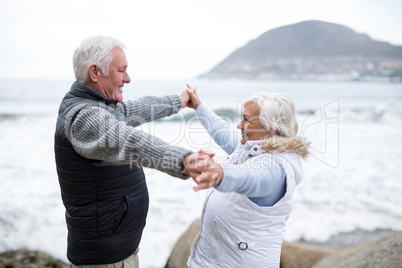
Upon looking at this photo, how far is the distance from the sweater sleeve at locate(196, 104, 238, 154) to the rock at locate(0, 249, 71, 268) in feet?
8.29

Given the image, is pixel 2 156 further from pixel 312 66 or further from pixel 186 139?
pixel 312 66

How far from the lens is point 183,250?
10.6 ft

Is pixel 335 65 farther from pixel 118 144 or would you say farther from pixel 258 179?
pixel 118 144

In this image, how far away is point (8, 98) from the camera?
15.4 meters

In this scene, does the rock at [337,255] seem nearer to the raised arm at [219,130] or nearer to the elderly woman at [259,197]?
the elderly woman at [259,197]

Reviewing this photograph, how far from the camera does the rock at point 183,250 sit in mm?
3157

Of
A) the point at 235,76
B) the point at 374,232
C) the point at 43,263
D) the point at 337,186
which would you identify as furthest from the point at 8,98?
the point at 374,232

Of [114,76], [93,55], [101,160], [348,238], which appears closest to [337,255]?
[348,238]

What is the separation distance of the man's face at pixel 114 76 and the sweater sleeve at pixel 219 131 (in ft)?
2.61

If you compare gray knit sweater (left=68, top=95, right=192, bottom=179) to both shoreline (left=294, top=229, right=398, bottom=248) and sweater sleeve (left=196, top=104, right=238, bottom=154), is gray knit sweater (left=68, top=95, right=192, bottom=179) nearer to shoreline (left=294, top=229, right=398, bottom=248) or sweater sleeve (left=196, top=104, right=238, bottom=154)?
sweater sleeve (left=196, top=104, right=238, bottom=154)

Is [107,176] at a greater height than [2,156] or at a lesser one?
greater

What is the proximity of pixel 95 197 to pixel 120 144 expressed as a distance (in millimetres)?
466

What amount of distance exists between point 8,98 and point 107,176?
16749mm

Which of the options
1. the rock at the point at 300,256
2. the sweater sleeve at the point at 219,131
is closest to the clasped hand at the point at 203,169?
the sweater sleeve at the point at 219,131
